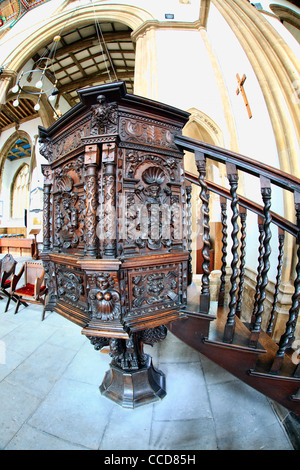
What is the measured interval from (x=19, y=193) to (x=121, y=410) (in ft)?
61.6

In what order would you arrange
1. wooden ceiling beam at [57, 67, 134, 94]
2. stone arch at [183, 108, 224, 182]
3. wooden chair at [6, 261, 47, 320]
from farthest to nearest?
wooden ceiling beam at [57, 67, 134, 94] → stone arch at [183, 108, 224, 182] → wooden chair at [6, 261, 47, 320]

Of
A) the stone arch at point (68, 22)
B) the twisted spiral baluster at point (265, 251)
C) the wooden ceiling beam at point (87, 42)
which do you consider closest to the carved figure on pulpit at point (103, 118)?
the twisted spiral baluster at point (265, 251)

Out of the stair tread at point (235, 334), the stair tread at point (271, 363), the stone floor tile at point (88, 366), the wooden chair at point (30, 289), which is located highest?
the stair tread at point (235, 334)

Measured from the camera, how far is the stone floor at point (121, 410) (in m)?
1.17

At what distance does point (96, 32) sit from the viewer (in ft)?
22.0

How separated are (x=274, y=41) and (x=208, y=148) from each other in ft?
10.1

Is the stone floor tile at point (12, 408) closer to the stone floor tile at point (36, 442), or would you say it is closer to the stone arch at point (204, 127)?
the stone floor tile at point (36, 442)

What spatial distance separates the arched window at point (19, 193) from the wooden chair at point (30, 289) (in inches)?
542

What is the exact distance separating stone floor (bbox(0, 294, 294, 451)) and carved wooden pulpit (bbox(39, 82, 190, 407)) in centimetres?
17

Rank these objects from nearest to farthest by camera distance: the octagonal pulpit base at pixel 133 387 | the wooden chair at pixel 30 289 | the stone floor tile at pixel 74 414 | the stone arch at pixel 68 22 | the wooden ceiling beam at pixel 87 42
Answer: the stone floor tile at pixel 74 414 → the octagonal pulpit base at pixel 133 387 → the wooden chair at pixel 30 289 → the stone arch at pixel 68 22 → the wooden ceiling beam at pixel 87 42

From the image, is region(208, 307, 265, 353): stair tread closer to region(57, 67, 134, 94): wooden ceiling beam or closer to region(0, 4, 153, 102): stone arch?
region(0, 4, 153, 102): stone arch

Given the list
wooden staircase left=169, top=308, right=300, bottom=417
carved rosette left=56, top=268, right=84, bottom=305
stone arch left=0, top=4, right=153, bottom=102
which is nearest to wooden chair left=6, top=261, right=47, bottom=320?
carved rosette left=56, top=268, right=84, bottom=305

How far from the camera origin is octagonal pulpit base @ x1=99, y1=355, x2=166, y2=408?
4.80ft

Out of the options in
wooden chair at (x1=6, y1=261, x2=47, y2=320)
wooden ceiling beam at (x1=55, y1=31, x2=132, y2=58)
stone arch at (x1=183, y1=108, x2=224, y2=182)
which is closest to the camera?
wooden chair at (x1=6, y1=261, x2=47, y2=320)
